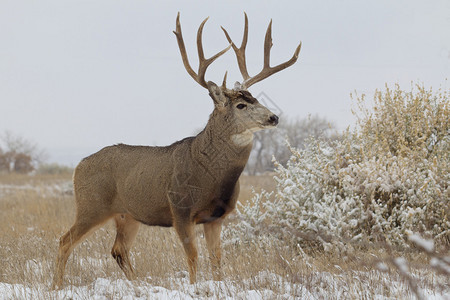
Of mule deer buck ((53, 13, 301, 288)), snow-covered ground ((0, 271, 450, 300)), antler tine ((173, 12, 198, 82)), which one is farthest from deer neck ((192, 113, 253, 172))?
snow-covered ground ((0, 271, 450, 300))

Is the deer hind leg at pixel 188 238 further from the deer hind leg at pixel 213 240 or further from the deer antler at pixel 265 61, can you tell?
the deer antler at pixel 265 61

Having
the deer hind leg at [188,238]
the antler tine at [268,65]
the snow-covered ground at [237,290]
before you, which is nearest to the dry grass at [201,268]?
the snow-covered ground at [237,290]

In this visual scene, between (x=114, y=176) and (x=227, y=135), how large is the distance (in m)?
1.49

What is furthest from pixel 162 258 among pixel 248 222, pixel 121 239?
pixel 248 222

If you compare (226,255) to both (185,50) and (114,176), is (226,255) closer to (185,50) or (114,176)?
(114,176)

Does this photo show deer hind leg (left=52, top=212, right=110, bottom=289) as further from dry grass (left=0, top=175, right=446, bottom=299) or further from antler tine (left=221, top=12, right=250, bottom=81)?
antler tine (left=221, top=12, right=250, bottom=81)

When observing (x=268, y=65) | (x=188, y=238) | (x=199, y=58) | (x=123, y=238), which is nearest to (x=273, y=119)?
(x=268, y=65)

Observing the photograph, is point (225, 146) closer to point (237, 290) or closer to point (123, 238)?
point (237, 290)

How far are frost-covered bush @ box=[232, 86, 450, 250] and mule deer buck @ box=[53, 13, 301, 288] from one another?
1.75 m

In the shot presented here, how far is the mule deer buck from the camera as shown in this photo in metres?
4.80

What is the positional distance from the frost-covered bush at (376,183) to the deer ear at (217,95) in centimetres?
209

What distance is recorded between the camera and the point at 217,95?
5016 millimetres

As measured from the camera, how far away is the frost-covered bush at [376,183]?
655 centimetres

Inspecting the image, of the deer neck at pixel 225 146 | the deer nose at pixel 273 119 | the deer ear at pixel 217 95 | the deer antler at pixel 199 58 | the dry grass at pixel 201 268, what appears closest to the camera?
the dry grass at pixel 201 268
